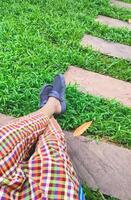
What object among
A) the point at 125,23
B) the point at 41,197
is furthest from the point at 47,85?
the point at 125,23

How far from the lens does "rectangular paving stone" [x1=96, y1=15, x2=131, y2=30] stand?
17.3ft

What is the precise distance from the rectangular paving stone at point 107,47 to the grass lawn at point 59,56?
9 centimetres

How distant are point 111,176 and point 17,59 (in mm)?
1654

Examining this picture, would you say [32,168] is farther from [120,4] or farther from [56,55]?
[120,4]

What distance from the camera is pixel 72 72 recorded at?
3.86 meters

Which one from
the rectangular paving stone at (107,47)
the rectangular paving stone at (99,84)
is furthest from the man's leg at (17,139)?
the rectangular paving stone at (107,47)

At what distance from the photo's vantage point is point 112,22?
538cm

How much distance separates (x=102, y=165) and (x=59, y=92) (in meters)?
0.76

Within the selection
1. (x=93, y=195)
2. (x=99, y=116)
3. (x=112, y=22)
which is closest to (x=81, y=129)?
(x=99, y=116)

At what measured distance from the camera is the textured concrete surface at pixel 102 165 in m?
2.59

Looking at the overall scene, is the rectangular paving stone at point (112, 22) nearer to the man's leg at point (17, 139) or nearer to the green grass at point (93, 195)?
the man's leg at point (17, 139)

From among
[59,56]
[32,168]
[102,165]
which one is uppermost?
[32,168]

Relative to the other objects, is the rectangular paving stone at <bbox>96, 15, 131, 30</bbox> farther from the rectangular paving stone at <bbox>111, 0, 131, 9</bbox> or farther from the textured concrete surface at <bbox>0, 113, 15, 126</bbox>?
the textured concrete surface at <bbox>0, 113, 15, 126</bbox>

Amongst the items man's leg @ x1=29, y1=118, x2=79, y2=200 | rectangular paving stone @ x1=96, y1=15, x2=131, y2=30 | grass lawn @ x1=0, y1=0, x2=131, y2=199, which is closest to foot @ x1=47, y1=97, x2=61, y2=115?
grass lawn @ x1=0, y1=0, x2=131, y2=199
